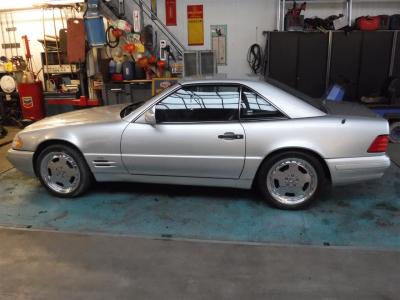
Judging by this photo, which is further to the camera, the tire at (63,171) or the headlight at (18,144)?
the headlight at (18,144)

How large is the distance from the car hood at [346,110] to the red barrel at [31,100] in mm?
5771

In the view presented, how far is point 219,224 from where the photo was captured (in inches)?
134

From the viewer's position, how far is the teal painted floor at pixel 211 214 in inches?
127

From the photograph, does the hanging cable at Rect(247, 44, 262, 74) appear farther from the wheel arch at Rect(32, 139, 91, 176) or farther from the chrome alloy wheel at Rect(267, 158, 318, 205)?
the wheel arch at Rect(32, 139, 91, 176)

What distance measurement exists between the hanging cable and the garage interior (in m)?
0.02

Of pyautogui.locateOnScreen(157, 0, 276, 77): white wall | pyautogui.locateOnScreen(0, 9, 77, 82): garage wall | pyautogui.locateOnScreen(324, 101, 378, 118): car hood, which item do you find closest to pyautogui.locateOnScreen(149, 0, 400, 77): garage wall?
pyautogui.locateOnScreen(157, 0, 276, 77): white wall

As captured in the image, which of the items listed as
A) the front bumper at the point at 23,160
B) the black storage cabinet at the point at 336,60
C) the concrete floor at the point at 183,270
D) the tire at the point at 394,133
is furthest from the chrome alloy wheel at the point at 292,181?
the black storage cabinet at the point at 336,60

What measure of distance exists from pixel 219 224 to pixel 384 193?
6.42 ft

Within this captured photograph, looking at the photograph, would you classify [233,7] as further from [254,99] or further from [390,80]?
[254,99]

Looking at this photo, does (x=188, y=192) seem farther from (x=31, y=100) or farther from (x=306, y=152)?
(x=31, y=100)

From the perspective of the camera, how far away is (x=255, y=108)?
11.6 ft

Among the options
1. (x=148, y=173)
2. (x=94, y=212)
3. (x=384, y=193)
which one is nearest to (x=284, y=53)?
(x=384, y=193)

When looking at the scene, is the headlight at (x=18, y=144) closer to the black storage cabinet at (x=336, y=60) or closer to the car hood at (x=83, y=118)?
the car hood at (x=83, y=118)

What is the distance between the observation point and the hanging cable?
7.42 m
